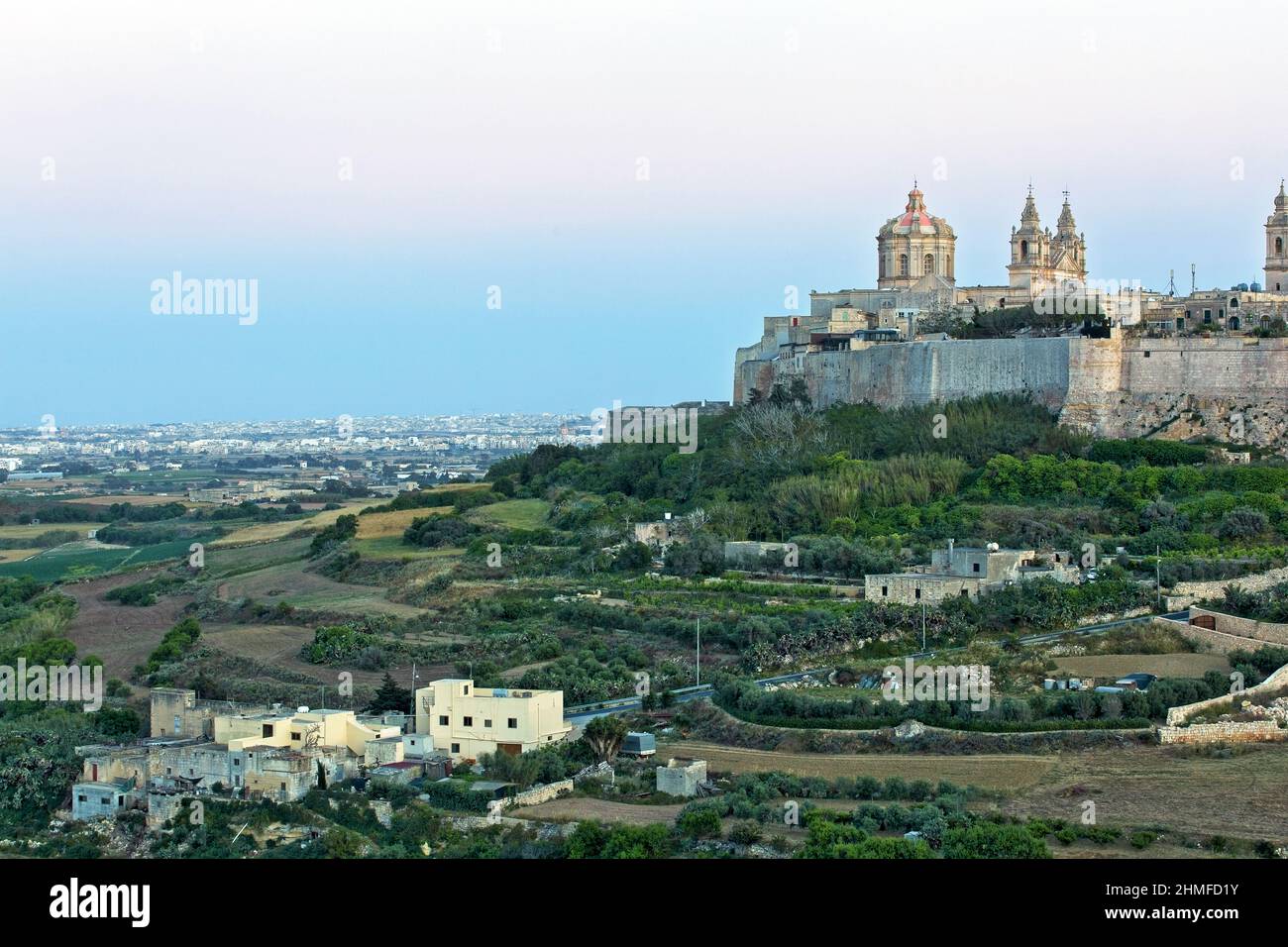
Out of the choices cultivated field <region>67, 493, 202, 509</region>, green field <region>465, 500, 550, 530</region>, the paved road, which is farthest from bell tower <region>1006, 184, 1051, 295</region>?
cultivated field <region>67, 493, 202, 509</region>

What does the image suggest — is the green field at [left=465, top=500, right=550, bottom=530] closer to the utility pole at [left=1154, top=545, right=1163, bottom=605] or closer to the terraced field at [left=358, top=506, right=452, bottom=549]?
the terraced field at [left=358, top=506, right=452, bottom=549]

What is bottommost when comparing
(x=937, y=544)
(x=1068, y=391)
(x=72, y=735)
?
(x=72, y=735)

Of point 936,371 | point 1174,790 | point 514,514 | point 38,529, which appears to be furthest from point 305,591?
point 38,529

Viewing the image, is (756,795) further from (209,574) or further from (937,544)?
(209,574)

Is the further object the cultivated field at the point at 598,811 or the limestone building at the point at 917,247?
the limestone building at the point at 917,247

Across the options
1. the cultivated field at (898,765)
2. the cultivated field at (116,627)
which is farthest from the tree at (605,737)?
the cultivated field at (116,627)

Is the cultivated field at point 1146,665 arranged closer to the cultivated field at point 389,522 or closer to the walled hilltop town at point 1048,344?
the walled hilltop town at point 1048,344
